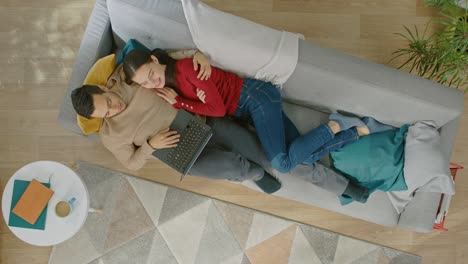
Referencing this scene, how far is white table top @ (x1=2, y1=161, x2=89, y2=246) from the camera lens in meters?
2.35

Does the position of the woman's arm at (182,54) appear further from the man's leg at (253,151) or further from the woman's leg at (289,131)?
the woman's leg at (289,131)

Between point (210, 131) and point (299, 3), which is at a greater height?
point (299, 3)

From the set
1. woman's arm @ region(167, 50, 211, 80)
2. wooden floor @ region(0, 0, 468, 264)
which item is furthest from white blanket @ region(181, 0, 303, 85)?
wooden floor @ region(0, 0, 468, 264)

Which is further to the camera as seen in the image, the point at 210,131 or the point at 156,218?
the point at 156,218

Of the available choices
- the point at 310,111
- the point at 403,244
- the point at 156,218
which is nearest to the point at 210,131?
the point at 310,111

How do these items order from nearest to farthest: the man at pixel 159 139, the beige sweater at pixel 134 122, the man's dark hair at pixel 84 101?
the man's dark hair at pixel 84 101
the man at pixel 159 139
the beige sweater at pixel 134 122

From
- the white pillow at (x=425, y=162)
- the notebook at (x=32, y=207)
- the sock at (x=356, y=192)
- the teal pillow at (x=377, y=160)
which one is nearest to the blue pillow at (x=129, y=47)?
the notebook at (x=32, y=207)

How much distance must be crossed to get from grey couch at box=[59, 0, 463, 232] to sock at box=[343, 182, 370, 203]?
0.24 meters

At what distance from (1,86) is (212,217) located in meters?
1.60

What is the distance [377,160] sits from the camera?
2.39 meters

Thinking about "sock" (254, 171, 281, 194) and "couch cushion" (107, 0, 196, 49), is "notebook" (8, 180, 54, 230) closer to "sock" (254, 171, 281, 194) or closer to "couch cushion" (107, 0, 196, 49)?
"couch cushion" (107, 0, 196, 49)

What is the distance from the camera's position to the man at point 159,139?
6.93ft

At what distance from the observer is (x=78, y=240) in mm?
2838

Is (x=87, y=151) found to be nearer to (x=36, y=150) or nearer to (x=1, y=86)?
(x=36, y=150)
